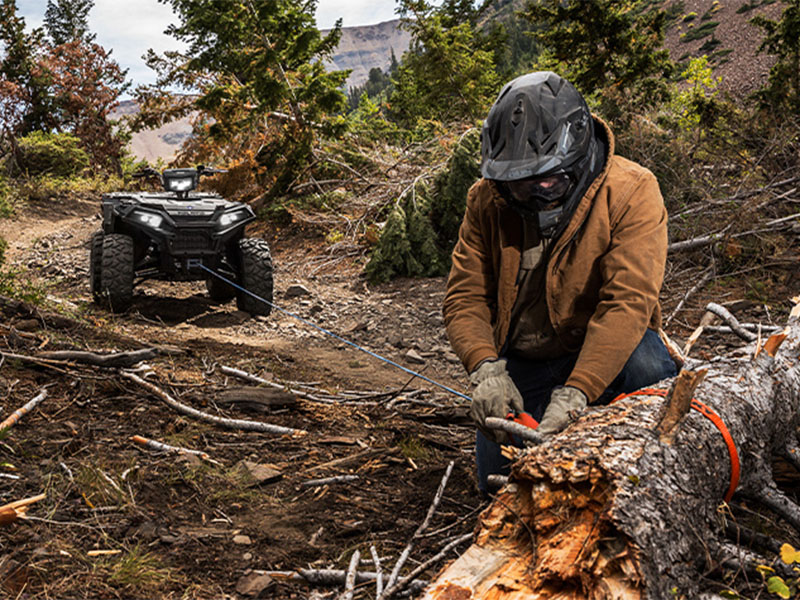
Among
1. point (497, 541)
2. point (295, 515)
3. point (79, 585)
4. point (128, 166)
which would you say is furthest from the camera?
point (128, 166)

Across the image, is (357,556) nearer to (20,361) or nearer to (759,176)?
Result: (20,361)

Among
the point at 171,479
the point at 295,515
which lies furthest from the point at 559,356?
the point at 171,479

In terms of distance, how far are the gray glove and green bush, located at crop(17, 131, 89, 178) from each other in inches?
901

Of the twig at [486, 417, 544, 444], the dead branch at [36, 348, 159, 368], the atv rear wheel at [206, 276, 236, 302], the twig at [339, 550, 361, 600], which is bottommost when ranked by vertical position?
the atv rear wheel at [206, 276, 236, 302]

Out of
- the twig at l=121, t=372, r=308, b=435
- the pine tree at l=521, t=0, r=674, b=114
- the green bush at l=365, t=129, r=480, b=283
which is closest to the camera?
the twig at l=121, t=372, r=308, b=435

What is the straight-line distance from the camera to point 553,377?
315 cm

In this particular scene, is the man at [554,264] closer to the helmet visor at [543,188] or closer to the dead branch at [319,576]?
the helmet visor at [543,188]

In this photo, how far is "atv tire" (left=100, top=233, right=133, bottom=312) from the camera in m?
6.85

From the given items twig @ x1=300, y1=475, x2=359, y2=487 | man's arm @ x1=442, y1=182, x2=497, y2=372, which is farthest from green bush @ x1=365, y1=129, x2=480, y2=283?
twig @ x1=300, y1=475, x2=359, y2=487

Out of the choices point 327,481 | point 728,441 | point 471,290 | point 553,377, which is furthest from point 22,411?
point 728,441

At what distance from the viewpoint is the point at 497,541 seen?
176 centimetres

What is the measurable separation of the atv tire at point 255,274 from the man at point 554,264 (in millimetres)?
4718

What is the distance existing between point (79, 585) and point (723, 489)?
6.83ft

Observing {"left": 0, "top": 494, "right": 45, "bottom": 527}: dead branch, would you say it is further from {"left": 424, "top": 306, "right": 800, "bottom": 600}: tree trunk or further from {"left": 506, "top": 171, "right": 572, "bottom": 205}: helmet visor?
{"left": 506, "top": 171, "right": 572, "bottom": 205}: helmet visor
